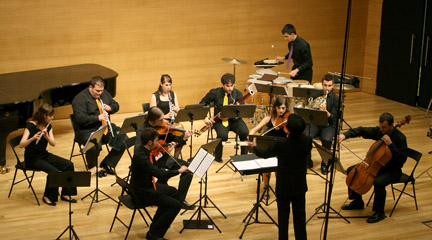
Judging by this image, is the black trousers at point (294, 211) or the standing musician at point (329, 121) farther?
the standing musician at point (329, 121)

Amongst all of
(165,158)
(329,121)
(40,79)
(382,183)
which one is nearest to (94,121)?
(165,158)

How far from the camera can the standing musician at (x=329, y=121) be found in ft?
24.5

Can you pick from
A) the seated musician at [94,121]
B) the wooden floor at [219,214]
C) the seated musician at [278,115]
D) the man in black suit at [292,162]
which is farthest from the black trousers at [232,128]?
the man in black suit at [292,162]

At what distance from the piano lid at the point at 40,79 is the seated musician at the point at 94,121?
60 centimetres

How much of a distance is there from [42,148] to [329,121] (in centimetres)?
362

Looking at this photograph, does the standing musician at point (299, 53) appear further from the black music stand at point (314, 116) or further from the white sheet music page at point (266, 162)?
the white sheet music page at point (266, 162)

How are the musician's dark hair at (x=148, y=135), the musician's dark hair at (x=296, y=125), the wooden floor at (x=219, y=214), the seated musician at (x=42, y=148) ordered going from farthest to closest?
the seated musician at (x=42, y=148)
the wooden floor at (x=219, y=214)
the musician's dark hair at (x=148, y=135)
the musician's dark hair at (x=296, y=125)

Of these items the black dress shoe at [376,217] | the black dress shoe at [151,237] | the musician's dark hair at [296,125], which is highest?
the musician's dark hair at [296,125]

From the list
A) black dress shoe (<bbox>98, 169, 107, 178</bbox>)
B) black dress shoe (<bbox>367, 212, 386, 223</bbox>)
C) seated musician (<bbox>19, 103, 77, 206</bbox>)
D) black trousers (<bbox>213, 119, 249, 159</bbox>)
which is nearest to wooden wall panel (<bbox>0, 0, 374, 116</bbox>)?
black trousers (<bbox>213, 119, 249, 159</bbox>)

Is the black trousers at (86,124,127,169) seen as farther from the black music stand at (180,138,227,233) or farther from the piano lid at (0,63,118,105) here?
the black music stand at (180,138,227,233)

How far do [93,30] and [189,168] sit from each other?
15.8ft

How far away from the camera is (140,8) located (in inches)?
380

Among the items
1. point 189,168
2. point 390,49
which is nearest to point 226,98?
point 189,168

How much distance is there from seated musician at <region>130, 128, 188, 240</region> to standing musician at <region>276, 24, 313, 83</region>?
4052 millimetres
